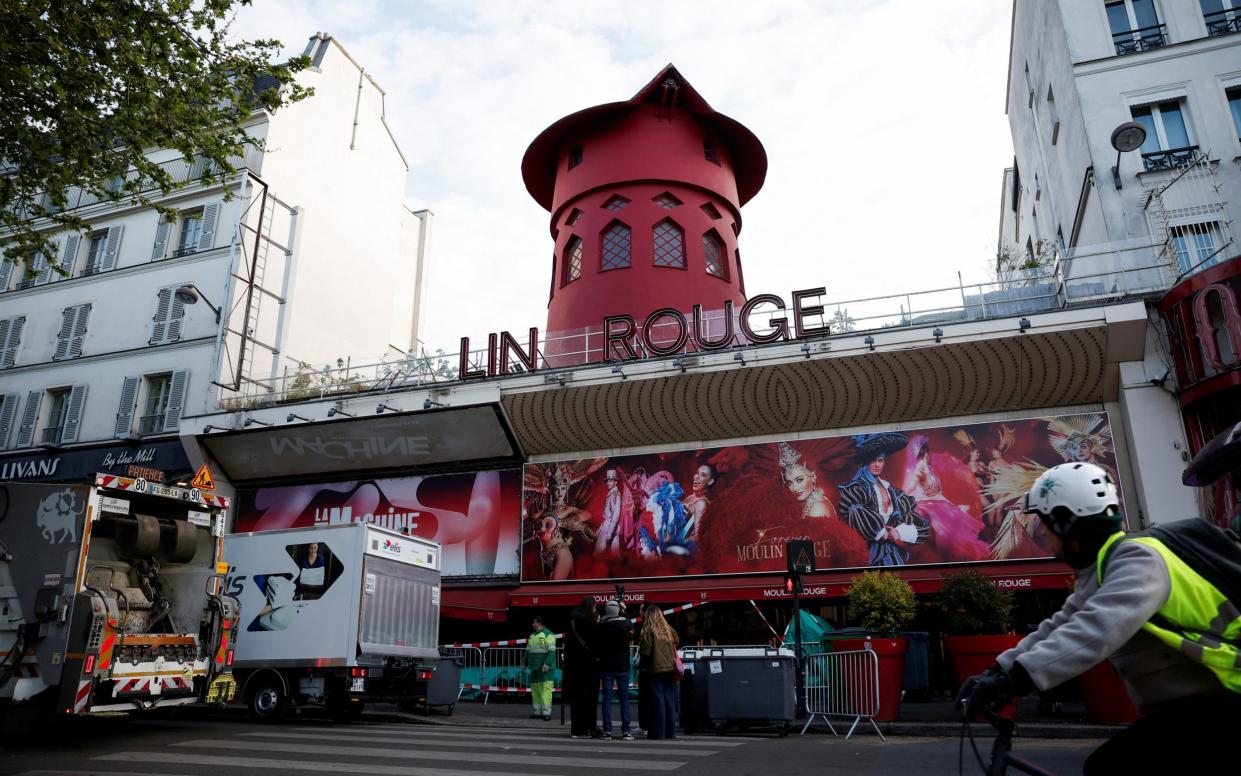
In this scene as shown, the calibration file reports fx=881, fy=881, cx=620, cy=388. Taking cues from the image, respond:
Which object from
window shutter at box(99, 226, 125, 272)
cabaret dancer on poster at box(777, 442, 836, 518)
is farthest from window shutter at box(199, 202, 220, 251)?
cabaret dancer on poster at box(777, 442, 836, 518)

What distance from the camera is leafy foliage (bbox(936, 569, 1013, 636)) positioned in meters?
11.3

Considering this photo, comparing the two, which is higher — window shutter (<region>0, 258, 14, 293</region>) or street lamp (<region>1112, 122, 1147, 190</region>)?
window shutter (<region>0, 258, 14, 293</region>)

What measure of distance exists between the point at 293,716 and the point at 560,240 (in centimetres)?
1481

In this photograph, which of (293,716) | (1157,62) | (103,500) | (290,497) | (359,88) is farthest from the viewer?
(359,88)

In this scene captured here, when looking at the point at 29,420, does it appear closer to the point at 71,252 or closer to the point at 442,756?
the point at 71,252

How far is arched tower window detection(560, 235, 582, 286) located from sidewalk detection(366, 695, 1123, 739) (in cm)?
1118

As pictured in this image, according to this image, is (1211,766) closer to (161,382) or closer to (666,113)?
(666,113)

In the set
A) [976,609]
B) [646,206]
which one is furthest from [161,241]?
[976,609]

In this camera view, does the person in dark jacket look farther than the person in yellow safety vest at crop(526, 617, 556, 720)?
No

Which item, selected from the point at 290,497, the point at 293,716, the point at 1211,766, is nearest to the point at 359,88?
the point at 290,497

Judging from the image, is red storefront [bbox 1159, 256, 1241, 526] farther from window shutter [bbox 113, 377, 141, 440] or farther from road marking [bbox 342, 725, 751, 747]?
window shutter [bbox 113, 377, 141, 440]

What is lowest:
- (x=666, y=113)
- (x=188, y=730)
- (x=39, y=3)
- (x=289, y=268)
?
(x=188, y=730)

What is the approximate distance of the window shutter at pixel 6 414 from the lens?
939 inches

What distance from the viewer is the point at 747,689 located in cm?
A: 978
